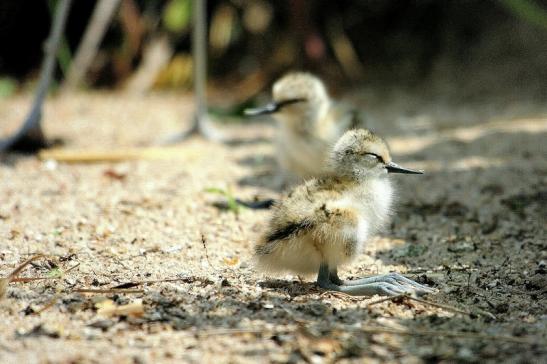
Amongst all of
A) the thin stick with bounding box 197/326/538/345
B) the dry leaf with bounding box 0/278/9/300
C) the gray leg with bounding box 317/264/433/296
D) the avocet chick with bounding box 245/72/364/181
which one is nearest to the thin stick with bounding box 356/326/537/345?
the thin stick with bounding box 197/326/538/345

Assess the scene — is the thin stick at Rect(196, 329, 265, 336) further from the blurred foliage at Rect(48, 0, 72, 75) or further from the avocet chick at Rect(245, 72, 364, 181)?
the blurred foliage at Rect(48, 0, 72, 75)

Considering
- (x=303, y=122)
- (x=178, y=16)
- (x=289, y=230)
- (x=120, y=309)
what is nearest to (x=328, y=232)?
(x=289, y=230)

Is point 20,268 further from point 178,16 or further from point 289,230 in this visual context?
point 178,16

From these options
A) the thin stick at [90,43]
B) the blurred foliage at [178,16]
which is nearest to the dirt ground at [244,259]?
the thin stick at [90,43]

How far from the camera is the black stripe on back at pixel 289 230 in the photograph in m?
3.02

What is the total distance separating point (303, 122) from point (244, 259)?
4.37 feet

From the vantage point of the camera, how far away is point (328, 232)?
3.00m

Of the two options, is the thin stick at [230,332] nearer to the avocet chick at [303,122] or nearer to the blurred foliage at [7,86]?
the avocet chick at [303,122]

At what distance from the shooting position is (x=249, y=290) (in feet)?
10.0

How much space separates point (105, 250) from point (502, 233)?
1.88m

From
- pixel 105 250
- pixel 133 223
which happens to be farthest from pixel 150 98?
pixel 105 250

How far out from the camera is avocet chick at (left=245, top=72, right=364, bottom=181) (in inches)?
180

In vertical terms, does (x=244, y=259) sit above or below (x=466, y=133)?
below

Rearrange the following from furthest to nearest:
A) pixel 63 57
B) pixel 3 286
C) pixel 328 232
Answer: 1. pixel 63 57
2. pixel 328 232
3. pixel 3 286
